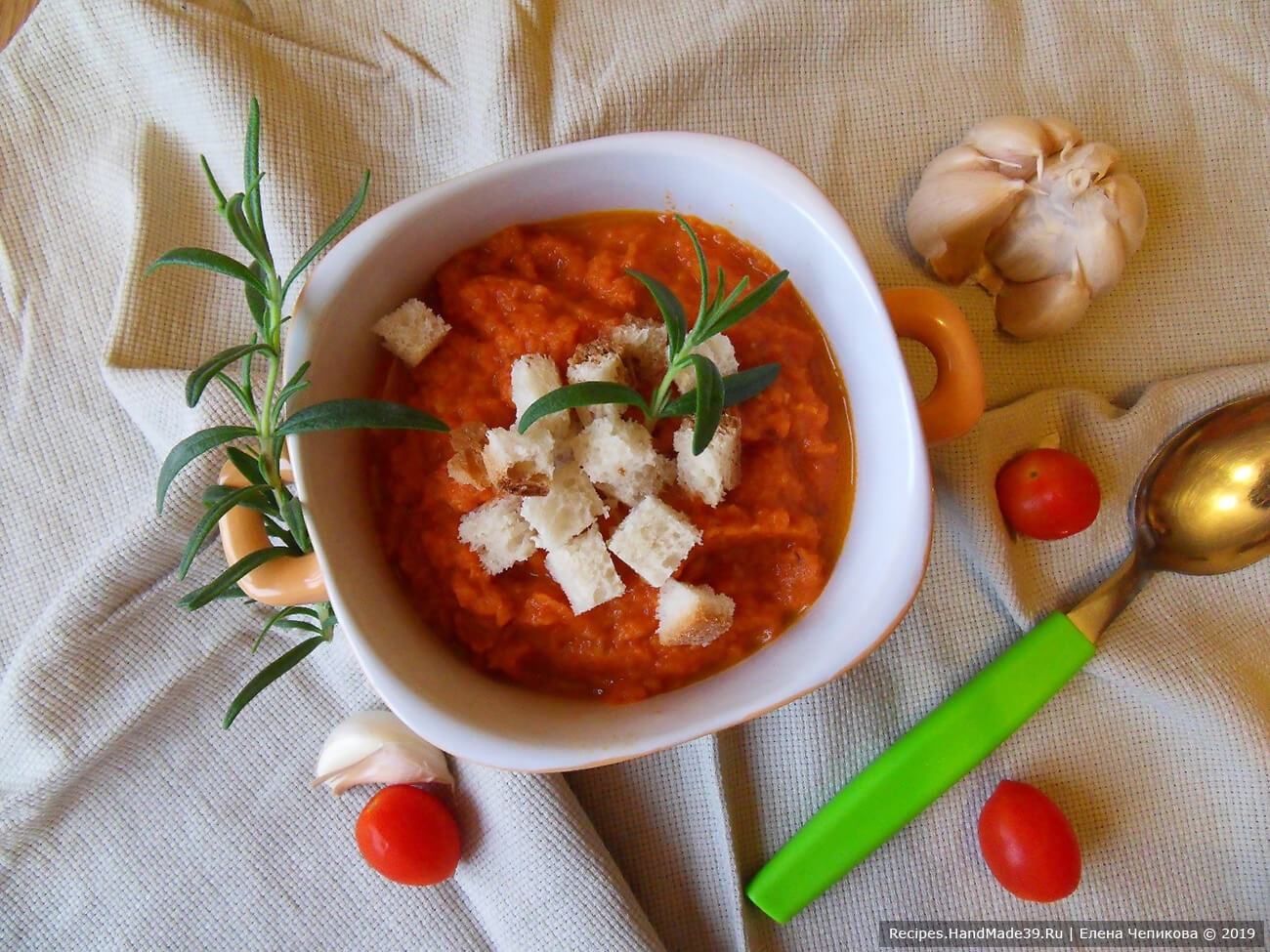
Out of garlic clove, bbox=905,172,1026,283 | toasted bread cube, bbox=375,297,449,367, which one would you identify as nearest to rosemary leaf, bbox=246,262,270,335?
toasted bread cube, bbox=375,297,449,367

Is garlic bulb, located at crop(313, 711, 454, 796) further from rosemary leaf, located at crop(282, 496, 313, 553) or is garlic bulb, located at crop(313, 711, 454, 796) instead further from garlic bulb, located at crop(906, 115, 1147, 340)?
garlic bulb, located at crop(906, 115, 1147, 340)

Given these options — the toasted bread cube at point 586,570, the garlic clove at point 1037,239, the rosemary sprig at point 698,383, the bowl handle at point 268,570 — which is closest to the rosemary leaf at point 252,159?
the bowl handle at point 268,570

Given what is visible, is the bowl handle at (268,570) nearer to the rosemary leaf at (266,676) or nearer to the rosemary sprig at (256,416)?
the rosemary sprig at (256,416)

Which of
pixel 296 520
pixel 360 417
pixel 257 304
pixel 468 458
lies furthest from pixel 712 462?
pixel 257 304

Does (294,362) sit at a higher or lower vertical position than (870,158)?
higher

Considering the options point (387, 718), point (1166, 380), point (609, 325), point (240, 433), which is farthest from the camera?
point (1166, 380)

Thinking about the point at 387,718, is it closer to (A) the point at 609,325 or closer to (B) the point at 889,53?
(A) the point at 609,325

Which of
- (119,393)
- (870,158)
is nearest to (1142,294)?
(870,158)

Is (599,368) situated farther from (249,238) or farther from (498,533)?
(249,238)
